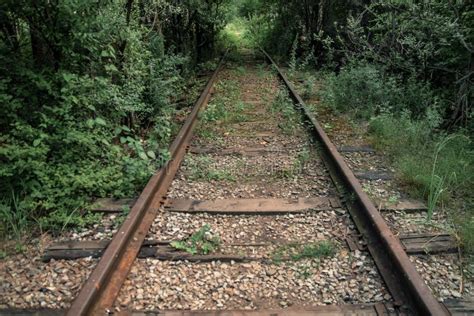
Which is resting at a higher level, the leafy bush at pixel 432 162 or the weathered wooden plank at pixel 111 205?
the leafy bush at pixel 432 162

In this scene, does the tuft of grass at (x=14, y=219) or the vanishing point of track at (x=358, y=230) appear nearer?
the vanishing point of track at (x=358, y=230)

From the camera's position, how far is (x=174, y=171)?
14.9ft

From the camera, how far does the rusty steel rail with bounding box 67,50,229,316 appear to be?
2.44 metres

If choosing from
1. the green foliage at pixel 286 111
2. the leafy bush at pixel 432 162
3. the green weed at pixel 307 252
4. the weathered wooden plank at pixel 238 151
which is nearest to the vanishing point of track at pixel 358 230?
the green weed at pixel 307 252

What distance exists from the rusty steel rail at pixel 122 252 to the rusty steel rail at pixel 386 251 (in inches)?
68.6

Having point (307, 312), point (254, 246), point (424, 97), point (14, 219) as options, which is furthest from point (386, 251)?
point (424, 97)

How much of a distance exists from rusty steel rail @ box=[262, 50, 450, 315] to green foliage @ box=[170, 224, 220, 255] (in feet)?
3.90

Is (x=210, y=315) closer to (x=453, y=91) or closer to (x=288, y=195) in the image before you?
(x=288, y=195)

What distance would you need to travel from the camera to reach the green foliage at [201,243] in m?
3.19

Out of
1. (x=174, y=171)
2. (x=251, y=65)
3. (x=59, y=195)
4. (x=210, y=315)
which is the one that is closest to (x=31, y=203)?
(x=59, y=195)

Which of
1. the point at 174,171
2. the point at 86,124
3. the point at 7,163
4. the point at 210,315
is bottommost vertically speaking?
the point at 210,315

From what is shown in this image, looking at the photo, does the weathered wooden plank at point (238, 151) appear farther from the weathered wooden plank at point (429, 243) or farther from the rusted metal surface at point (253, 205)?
the weathered wooden plank at point (429, 243)

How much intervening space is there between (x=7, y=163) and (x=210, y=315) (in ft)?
7.81

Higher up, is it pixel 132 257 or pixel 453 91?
pixel 453 91
